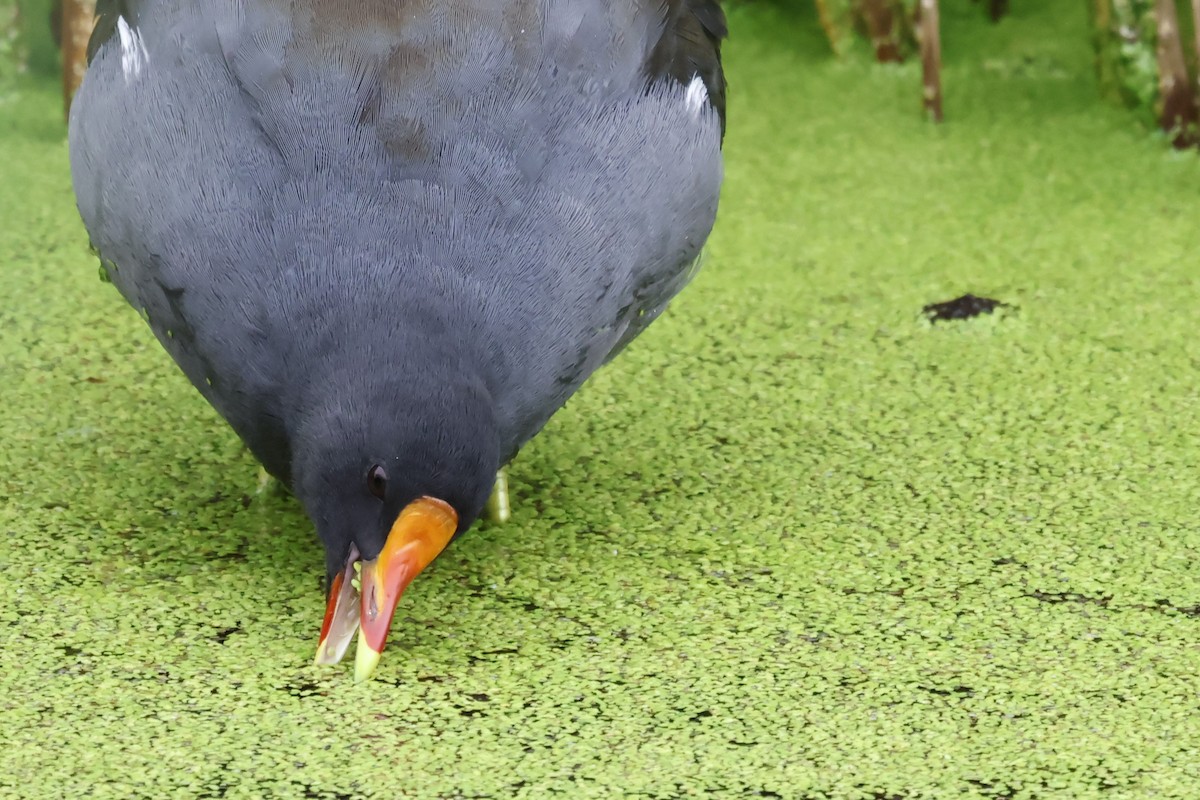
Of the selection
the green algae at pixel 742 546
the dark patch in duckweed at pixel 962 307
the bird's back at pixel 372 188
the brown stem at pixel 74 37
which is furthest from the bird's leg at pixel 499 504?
the brown stem at pixel 74 37

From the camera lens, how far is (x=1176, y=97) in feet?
9.12

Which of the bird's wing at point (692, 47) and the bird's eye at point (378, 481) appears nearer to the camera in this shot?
the bird's eye at point (378, 481)

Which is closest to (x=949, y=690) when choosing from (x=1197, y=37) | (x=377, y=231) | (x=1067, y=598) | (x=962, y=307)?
(x=1067, y=598)

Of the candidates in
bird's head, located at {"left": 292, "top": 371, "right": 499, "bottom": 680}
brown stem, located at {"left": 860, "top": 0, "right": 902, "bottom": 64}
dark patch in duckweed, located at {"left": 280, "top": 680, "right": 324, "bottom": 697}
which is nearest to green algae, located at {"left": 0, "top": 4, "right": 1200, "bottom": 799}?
dark patch in duckweed, located at {"left": 280, "top": 680, "right": 324, "bottom": 697}

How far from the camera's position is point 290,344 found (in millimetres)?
1526

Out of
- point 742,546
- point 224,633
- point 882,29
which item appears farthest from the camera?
point 882,29

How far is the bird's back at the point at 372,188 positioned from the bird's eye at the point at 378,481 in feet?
0.34

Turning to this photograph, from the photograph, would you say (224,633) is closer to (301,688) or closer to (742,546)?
(301,688)

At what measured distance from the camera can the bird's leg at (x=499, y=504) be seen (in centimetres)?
188

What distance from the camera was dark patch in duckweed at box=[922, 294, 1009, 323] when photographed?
2334 millimetres

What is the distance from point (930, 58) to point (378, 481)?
1.64 meters

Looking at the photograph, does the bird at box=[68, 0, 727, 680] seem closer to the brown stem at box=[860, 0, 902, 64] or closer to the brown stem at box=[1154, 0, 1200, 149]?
the brown stem at box=[1154, 0, 1200, 149]

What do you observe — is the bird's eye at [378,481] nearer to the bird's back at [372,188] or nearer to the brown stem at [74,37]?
the bird's back at [372,188]

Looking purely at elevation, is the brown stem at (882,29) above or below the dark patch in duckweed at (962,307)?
above
